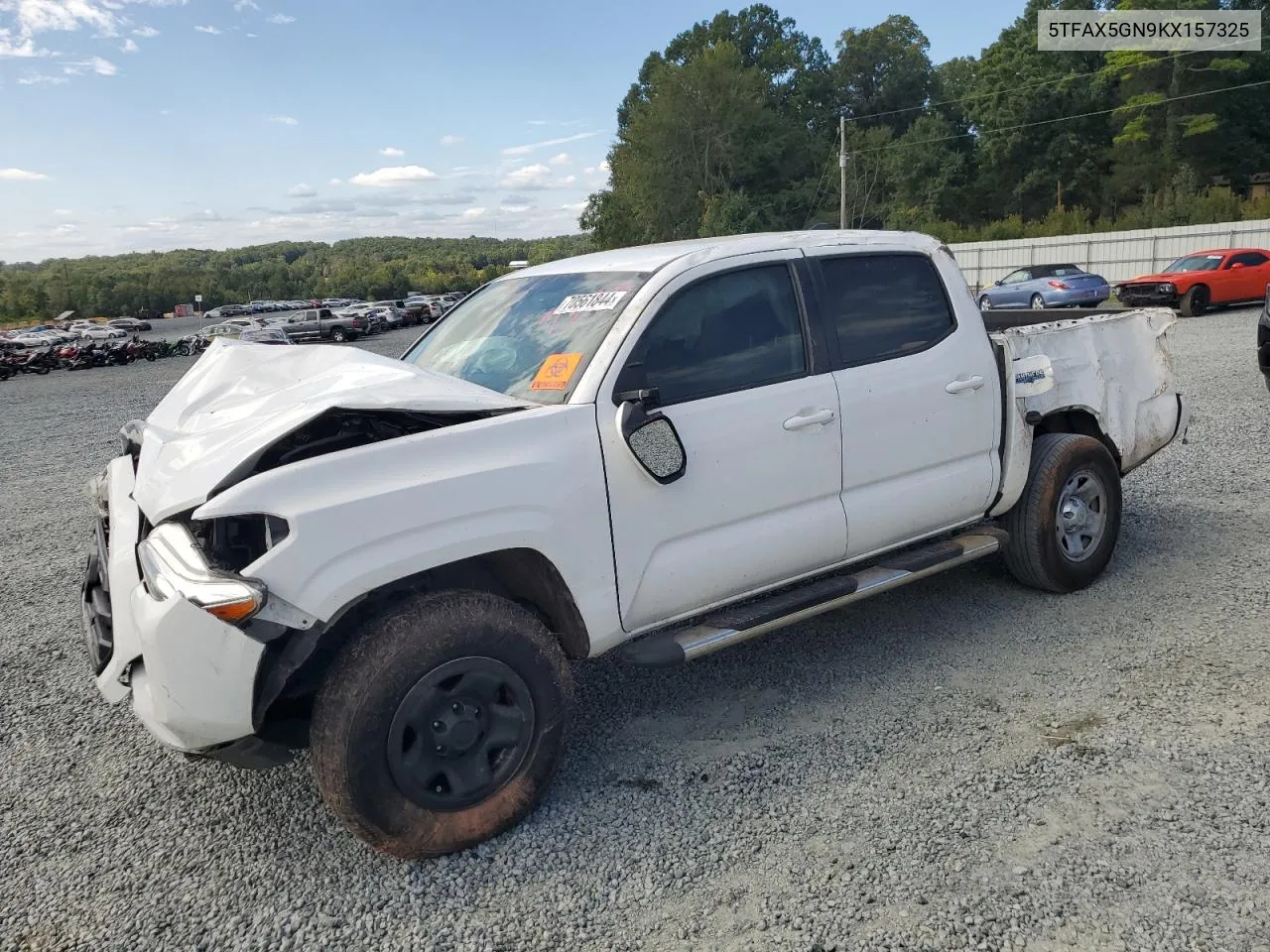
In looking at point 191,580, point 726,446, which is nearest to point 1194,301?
point 726,446

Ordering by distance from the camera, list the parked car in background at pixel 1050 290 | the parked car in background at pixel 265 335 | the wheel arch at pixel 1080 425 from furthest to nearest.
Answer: the parked car in background at pixel 265 335
the parked car in background at pixel 1050 290
the wheel arch at pixel 1080 425

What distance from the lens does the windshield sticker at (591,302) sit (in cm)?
353

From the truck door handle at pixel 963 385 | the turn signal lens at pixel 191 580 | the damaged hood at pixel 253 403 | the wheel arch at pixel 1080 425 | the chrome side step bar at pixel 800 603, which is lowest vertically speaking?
the chrome side step bar at pixel 800 603

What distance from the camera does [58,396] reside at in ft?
73.4

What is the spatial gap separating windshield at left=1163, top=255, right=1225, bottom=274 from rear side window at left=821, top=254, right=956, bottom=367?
20.9 meters

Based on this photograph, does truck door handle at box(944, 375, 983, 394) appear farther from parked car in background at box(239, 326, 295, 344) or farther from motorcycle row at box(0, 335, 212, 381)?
motorcycle row at box(0, 335, 212, 381)

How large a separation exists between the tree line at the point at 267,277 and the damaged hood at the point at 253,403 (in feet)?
243

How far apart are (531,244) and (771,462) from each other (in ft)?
390

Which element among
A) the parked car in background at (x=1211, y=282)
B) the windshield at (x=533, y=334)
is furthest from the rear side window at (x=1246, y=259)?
the windshield at (x=533, y=334)

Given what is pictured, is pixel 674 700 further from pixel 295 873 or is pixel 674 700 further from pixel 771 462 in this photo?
pixel 295 873

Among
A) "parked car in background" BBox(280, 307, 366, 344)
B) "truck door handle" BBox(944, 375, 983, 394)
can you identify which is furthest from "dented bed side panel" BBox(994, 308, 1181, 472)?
"parked car in background" BBox(280, 307, 366, 344)

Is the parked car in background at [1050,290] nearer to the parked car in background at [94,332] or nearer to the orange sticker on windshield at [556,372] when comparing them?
the orange sticker on windshield at [556,372]

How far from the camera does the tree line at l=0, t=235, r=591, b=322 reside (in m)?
92.2

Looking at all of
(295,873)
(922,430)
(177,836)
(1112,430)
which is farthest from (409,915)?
(1112,430)
